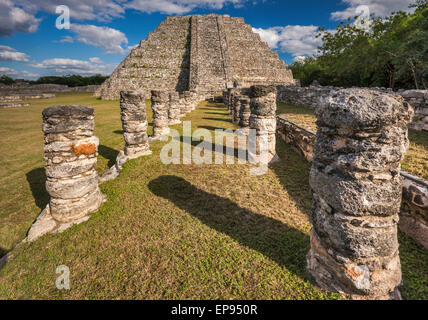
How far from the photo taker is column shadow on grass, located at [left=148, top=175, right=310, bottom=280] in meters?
3.13

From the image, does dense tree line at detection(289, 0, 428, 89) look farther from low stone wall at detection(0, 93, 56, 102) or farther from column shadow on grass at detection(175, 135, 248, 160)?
low stone wall at detection(0, 93, 56, 102)

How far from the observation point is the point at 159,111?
10070mm

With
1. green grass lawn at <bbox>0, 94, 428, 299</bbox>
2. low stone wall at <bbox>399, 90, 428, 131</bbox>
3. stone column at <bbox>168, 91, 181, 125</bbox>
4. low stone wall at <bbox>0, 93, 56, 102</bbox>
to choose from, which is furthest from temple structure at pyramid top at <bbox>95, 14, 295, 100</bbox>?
green grass lawn at <bbox>0, 94, 428, 299</bbox>

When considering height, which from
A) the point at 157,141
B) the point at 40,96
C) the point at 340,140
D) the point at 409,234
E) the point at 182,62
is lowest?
the point at 409,234

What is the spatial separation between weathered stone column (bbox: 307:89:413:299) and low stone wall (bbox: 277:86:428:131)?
36 cm

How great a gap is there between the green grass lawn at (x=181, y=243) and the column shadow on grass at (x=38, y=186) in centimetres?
5

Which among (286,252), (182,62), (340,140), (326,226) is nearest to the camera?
(340,140)

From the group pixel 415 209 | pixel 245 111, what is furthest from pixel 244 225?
pixel 245 111

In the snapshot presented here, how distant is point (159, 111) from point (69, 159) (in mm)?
6369

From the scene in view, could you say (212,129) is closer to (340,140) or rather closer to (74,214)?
(74,214)

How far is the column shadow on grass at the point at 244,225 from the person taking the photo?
3.13 meters

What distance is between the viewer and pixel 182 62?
103 feet
